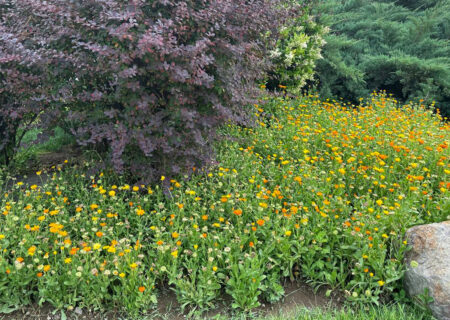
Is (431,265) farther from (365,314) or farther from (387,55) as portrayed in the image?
(387,55)

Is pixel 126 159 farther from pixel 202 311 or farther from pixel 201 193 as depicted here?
pixel 202 311

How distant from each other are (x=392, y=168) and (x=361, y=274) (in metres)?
1.49

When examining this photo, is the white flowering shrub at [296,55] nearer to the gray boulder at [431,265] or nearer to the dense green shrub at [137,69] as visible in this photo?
the dense green shrub at [137,69]

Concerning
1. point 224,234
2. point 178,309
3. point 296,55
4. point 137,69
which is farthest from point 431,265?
point 296,55

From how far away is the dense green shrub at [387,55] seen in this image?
6637 mm

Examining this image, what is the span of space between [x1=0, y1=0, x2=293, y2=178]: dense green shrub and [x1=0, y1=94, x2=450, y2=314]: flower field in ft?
1.37

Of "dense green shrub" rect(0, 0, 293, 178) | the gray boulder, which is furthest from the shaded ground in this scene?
"dense green shrub" rect(0, 0, 293, 178)

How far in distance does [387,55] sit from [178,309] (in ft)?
21.0

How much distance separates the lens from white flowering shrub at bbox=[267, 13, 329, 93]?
602 cm

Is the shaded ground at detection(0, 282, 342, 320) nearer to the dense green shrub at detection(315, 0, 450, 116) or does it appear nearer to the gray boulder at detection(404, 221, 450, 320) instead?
the gray boulder at detection(404, 221, 450, 320)

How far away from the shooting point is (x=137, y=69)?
297 centimetres

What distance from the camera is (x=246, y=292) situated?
8.04 ft

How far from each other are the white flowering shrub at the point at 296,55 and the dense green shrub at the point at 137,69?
2.50 metres

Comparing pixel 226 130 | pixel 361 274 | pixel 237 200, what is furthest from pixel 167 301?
pixel 226 130
